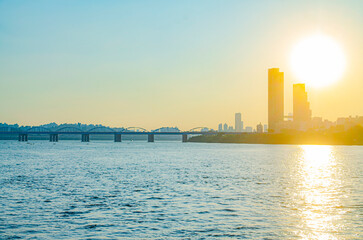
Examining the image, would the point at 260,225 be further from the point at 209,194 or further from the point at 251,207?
the point at 209,194

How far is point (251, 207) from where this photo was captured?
93.2ft

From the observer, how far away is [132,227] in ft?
72.0

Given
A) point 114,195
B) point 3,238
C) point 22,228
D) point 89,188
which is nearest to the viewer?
point 3,238

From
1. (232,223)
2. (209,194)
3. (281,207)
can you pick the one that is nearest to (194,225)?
(232,223)

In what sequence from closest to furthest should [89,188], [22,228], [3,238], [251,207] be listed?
1. [3,238]
2. [22,228]
3. [251,207]
4. [89,188]

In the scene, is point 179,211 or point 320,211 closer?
point 179,211

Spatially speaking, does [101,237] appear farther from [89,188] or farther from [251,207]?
[89,188]

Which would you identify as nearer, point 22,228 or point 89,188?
point 22,228

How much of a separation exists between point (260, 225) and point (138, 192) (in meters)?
15.8

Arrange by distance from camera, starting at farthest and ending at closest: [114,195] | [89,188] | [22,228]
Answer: [89,188] < [114,195] < [22,228]

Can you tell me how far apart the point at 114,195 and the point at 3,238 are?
588 inches

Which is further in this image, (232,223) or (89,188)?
(89,188)

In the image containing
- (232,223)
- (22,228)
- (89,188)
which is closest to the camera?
(22,228)

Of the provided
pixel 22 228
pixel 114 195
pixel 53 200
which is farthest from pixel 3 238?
pixel 114 195
